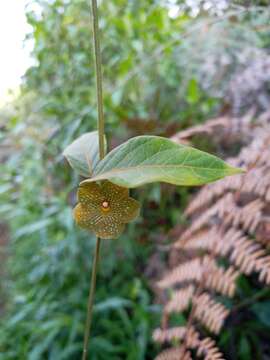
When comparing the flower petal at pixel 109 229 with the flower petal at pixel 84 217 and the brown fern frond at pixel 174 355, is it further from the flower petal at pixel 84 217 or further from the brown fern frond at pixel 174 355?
the brown fern frond at pixel 174 355

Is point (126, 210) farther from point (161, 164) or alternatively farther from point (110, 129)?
point (110, 129)

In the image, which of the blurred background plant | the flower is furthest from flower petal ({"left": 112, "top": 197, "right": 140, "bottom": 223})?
the blurred background plant

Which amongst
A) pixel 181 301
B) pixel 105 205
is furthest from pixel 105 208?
pixel 181 301

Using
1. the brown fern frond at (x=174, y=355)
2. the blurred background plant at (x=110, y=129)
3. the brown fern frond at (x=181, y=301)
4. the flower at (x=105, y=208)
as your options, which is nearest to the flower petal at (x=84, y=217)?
the flower at (x=105, y=208)

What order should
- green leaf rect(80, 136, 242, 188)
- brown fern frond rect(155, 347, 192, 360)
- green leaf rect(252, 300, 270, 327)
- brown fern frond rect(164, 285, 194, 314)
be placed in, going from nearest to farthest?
green leaf rect(80, 136, 242, 188), brown fern frond rect(155, 347, 192, 360), brown fern frond rect(164, 285, 194, 314), green leaf rect(252, 300, 270, 327)

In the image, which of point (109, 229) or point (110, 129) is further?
point (110, 129)

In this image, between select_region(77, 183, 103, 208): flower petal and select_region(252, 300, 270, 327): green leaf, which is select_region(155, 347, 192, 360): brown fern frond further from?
select_region(252, 300, 270, 327): green leaf

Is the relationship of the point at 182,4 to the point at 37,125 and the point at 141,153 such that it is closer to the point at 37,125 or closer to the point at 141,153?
the point at 37,125

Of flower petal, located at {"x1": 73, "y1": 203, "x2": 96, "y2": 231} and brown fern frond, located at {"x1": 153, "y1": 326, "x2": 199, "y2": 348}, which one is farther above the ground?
flower petal, located at {"x1": 73, "y1": 203, "x2": 96, "y2": 231}
